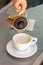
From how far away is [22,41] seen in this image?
0.82 m

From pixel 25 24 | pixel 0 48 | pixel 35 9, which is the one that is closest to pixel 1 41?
pixel 0 48

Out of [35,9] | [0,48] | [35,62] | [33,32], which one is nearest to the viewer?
[35,62]

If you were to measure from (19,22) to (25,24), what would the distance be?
4 cm

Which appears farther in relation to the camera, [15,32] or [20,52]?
[15,32]

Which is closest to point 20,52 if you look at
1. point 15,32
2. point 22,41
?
point 22,41

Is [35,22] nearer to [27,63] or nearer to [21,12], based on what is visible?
[21,12]

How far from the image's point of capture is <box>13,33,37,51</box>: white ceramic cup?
771mm

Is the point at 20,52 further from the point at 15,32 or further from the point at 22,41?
the point at 15,32

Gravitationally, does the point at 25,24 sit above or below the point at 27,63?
above

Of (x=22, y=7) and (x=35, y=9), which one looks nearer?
(x=22, y=7)

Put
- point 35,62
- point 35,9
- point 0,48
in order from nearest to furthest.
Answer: point 35,62 → point 0,48 → point 35,9

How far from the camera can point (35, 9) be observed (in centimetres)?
119

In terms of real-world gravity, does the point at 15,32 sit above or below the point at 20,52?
above

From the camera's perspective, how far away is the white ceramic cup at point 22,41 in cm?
77
